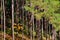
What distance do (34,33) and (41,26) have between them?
839mm

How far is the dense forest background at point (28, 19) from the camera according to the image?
7836mm

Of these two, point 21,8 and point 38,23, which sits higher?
point 21,8

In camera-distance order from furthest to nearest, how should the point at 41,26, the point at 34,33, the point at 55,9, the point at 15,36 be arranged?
the point at 41,26 → the point at 34,33 → the point at 15,36 → the point at 55,9

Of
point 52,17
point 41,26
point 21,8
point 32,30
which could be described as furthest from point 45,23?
point 52,17

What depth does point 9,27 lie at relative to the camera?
362 inches

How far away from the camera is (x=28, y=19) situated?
979 cm

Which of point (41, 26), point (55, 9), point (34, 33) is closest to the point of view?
point (55, 9)

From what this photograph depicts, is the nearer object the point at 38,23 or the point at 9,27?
the point at 9,27

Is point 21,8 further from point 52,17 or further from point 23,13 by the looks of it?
point 52,17

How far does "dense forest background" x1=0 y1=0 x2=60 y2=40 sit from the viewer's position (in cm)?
784

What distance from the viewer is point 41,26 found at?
10227 mm

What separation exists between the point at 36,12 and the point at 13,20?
4.22 feet

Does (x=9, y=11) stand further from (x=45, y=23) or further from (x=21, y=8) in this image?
(x=45, y=23)

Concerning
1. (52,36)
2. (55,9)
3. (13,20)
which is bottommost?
(52,36)
